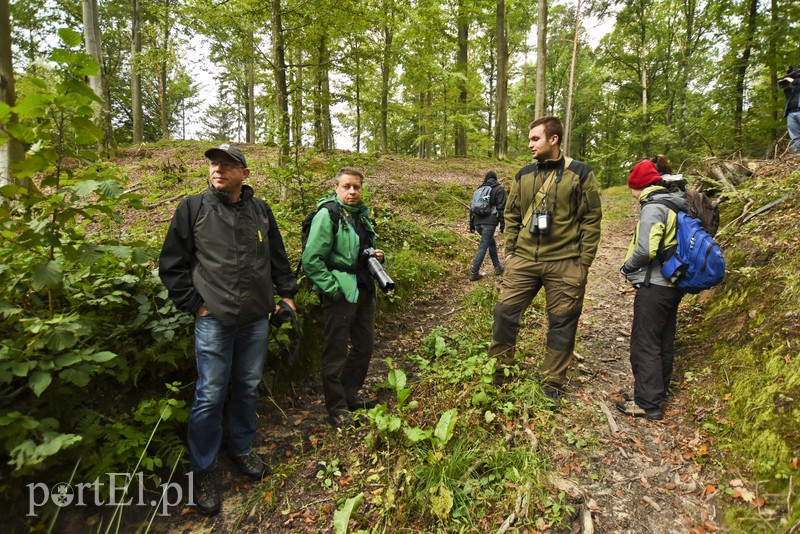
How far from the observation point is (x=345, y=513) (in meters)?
2.60

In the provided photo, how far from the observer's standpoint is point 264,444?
3.54 metres

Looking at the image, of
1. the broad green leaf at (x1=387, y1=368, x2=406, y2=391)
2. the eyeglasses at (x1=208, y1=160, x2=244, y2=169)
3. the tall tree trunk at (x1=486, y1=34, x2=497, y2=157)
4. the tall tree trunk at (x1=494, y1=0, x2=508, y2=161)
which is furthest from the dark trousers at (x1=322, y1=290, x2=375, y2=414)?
the tall tree trunk at (x1=486, y1=34, x2=497, y2=157)

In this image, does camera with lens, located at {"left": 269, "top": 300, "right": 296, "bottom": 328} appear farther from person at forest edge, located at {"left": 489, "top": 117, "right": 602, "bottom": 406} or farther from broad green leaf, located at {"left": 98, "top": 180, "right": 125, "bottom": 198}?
person at forest edge, located at {"left": 489, "top": 117, "right": 602, "bottom": 406}

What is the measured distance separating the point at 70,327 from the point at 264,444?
1993 mm

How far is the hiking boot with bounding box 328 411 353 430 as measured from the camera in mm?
3618

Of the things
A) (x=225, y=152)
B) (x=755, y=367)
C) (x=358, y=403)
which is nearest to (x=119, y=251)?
(x=225, y=152)

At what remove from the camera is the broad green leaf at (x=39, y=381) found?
209 centimetres

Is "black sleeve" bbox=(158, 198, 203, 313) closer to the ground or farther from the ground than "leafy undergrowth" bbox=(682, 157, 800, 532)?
farther from the ground

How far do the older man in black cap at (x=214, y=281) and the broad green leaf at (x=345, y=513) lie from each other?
1017mm

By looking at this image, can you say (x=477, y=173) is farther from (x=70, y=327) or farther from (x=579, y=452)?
(x=70, y=327)

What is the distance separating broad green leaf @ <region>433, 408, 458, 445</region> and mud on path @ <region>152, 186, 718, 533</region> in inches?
30.6

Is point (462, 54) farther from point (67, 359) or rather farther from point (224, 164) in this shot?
point (67, 359)

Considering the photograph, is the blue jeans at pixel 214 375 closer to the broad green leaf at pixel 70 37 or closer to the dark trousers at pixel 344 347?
the dark trousers at pixel 344 347

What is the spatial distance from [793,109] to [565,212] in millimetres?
6878
